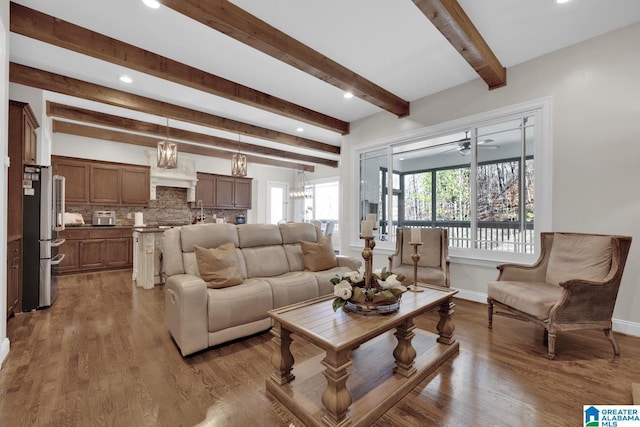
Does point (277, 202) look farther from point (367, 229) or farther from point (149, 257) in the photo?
point (367, 229)

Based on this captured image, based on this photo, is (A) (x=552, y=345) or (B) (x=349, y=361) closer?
(B) (x=349, y=361)

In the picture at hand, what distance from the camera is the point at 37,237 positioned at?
3.33 meters

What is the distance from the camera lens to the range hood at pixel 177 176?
654cm

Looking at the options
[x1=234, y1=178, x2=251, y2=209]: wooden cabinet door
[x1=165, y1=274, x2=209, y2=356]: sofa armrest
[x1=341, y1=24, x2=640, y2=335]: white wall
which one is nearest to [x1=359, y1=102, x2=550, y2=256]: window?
[x1=341, y1=24, x2=640, y2=335]: white wall

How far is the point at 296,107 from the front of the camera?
4566mm

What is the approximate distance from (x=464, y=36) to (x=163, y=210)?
697 centimetres

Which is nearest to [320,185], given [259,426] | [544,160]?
[544,160]

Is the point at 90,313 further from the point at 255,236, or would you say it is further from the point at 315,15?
the point at 315,15

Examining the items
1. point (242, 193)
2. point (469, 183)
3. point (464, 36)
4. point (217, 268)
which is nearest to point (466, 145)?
point (469, 183)

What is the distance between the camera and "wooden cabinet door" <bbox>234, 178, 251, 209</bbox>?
8.18 m

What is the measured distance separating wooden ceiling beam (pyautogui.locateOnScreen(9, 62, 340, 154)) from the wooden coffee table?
3962mm

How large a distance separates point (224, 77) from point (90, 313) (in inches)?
128

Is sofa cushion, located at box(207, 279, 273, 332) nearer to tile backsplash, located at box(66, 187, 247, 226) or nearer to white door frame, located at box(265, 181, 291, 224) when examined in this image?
tile backsplash, located at box(66, 187, 247, 226)

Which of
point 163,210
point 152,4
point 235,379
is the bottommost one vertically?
point 235,379
